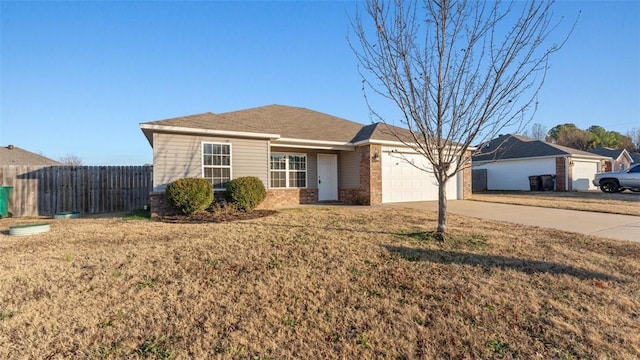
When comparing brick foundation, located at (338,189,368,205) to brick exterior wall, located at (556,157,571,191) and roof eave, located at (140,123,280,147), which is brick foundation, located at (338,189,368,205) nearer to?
roof eave, located at (140,123,280,147)

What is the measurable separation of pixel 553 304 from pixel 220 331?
12.7ft

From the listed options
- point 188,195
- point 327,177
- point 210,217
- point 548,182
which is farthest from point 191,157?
point 548,182

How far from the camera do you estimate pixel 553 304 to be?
11.7ft

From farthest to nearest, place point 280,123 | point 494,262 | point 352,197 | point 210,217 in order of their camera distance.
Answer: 1. point 280,123
2. point 352,197
3. point 210,217
4. point 494,262

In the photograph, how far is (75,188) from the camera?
1128cm

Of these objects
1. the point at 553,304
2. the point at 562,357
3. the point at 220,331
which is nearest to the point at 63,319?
the point at 220,331

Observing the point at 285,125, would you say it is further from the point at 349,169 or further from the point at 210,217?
the point at 210,217

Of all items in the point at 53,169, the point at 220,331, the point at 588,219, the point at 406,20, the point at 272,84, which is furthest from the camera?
the point at 272,84

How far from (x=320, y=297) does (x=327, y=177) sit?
35.9 ft

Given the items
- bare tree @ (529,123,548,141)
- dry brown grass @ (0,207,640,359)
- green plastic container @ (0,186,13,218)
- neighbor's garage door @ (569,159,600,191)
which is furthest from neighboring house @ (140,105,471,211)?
bare tree @ (529,123,548,141)

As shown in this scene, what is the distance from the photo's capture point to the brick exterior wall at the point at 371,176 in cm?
1251

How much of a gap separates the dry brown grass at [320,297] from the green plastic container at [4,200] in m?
5.56

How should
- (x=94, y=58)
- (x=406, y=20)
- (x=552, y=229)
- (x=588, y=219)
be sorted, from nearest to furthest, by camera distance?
(x=406, y=20)
(x=552, y=229)
(x=588, y=219)
(x=94, y=58)

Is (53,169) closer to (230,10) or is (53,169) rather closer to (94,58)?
(94,58)
